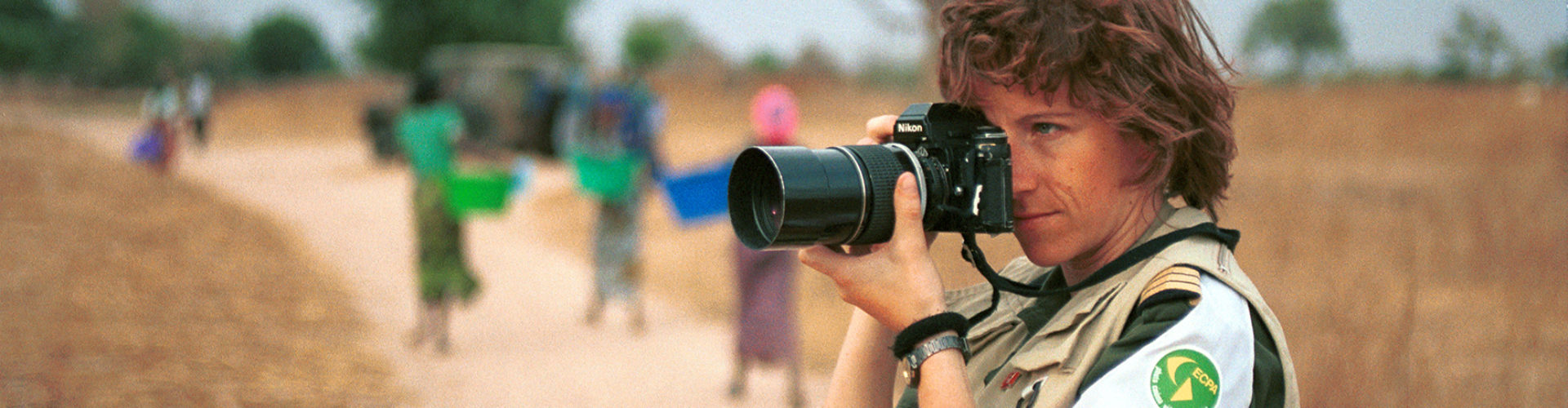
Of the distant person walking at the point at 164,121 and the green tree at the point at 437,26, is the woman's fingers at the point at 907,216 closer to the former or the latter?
the distant person walking at the point at 164,121

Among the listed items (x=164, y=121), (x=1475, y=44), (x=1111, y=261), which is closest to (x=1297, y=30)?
(x=1475, y=44)

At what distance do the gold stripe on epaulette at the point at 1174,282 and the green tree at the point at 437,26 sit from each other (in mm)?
32680

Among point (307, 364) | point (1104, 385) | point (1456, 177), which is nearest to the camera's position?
point (1104, 385)

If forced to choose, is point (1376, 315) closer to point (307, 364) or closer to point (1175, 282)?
point (1175, 282)

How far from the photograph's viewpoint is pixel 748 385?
530cm

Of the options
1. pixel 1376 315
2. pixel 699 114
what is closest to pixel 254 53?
pixel 699 114

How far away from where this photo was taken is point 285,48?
42344mm

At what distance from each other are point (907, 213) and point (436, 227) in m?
5.00

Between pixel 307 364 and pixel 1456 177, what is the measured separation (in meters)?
6.10

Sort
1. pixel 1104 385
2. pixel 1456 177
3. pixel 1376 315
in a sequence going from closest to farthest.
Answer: pixel 1104 385 → pixel 1376 315 → pixel 1456 177

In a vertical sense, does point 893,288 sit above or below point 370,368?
below

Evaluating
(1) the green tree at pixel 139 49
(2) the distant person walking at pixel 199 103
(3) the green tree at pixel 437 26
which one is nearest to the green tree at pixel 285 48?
(1) the green tree at pixel 139 49

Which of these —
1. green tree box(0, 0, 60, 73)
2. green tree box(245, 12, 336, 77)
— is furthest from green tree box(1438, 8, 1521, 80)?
green tree box(245, 12, 336, 77)

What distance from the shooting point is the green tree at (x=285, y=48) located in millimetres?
40969
